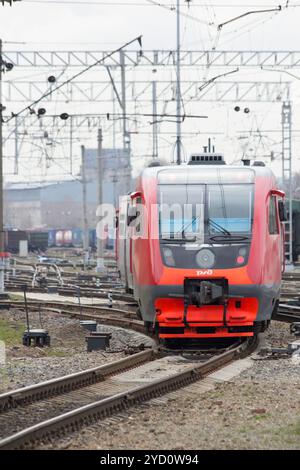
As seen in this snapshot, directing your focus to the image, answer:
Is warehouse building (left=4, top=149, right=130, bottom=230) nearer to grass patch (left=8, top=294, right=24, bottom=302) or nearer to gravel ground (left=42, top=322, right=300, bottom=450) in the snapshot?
grass patch (left=8, top=294, right=24, bottom=302)

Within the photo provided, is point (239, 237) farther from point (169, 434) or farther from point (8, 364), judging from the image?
point (169, 434)

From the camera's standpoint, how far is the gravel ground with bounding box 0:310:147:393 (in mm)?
12359

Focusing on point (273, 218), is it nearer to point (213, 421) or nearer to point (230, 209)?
point (230, 209)

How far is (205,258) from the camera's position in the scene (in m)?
14.8

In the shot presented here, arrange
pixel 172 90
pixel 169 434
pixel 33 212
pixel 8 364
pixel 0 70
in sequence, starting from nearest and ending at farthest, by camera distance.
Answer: pixel 169 434 < pixel 8 364 < pixel 0 70 < pixel 172 90 < pixel 33 212

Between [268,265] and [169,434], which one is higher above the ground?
[268,265]

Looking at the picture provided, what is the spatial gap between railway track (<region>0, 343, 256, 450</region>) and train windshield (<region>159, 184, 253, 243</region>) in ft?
6.42

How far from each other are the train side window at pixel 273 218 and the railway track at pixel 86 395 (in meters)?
2.34

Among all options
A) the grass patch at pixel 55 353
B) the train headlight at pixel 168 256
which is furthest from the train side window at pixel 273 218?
the grass patch at pixel 55 353

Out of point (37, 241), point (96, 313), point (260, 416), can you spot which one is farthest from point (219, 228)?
point (37, 241)

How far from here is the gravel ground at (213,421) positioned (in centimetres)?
805

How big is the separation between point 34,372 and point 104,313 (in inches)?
467

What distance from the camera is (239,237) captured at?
14867mm
